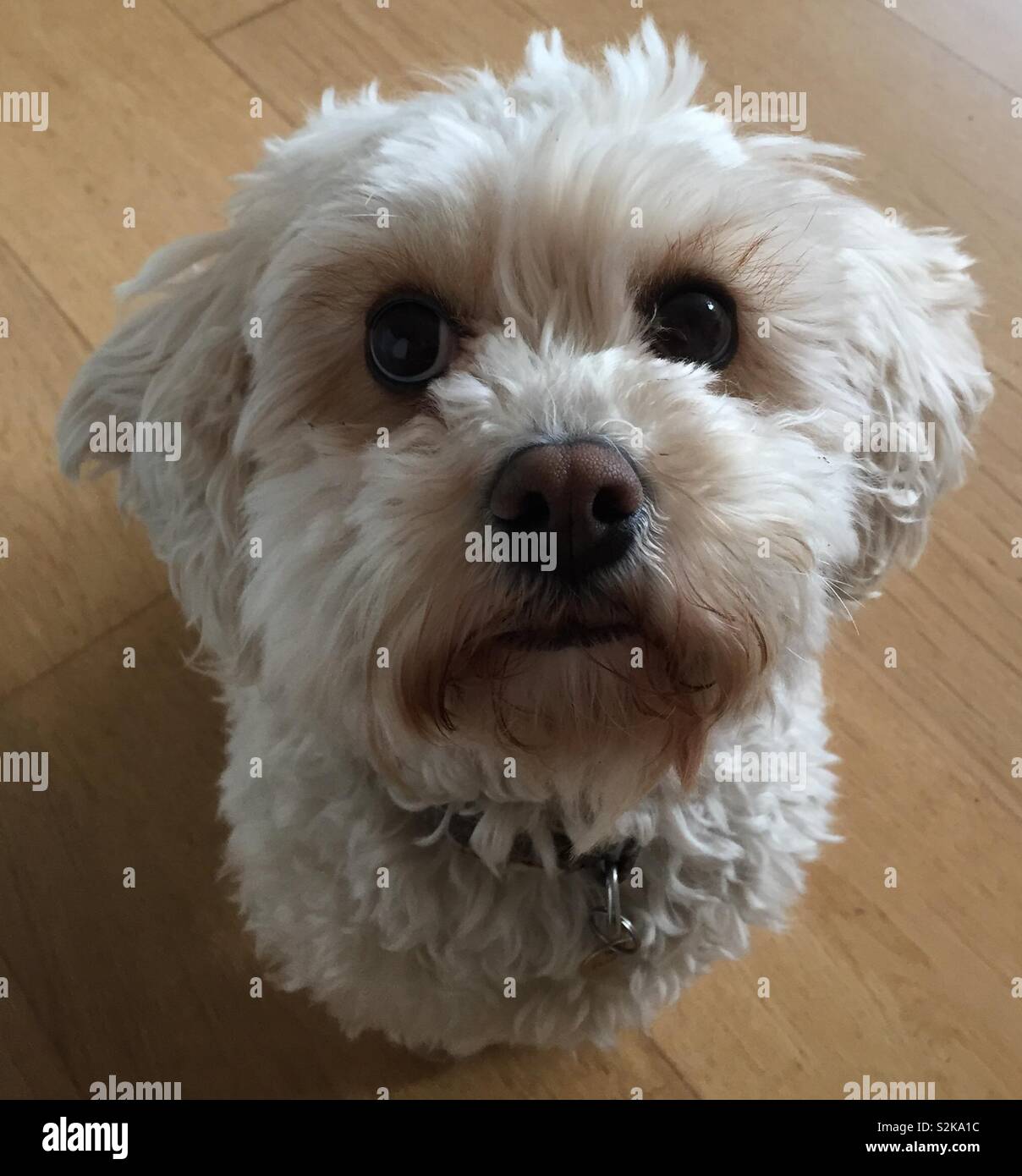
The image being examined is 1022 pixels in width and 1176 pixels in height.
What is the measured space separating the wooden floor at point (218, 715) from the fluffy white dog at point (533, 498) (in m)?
0.28

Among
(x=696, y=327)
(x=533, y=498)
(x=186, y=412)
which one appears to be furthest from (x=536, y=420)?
(x=186, y=412)

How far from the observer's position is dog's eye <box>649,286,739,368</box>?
82 centimetres

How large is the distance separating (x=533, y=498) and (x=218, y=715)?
0.88 metres

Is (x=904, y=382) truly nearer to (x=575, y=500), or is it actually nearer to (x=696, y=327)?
(x=696, y=327)

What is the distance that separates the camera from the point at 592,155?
74cm

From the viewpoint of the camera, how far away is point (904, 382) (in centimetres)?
92

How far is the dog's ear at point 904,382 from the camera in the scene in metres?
0.90

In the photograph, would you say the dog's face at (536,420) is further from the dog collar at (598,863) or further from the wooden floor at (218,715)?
the wooden floor at (218,715)

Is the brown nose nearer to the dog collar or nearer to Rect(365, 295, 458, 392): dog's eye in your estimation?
Rect(365, 295, 458, 392): dog's eye

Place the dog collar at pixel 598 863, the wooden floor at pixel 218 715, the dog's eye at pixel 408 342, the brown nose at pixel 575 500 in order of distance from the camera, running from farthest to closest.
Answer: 1. the wooden floor at pixel 218 715
2. the dog collar at pixel 598 863
3. the dog's eye at pixel 408 342
4. the brown nose at pixel 575 500

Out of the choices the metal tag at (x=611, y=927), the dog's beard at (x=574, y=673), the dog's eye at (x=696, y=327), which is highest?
the dog's eye at (x=696, y=327)

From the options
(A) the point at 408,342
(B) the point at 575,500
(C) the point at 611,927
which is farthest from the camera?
(C) the point at 611,927

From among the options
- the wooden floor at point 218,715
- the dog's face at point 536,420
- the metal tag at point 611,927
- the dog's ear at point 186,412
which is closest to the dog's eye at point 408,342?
the dog's face at point 536,420

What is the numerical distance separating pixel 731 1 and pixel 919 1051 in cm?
159
